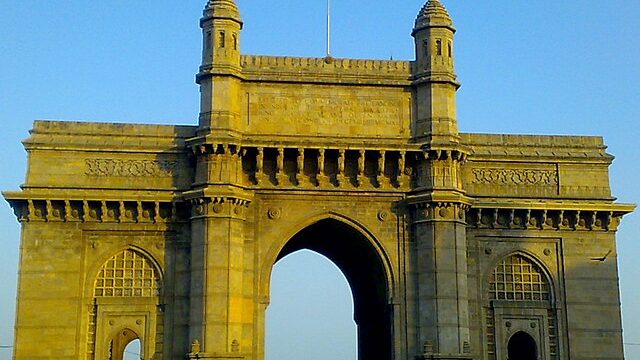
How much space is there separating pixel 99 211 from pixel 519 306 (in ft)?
52.8

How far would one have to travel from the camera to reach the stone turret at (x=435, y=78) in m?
36.3

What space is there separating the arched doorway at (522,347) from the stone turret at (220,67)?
13.6 metres

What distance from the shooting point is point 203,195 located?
3450cm

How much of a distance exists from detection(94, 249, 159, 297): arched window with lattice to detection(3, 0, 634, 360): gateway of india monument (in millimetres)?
54

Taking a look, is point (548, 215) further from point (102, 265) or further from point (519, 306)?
point (102, 265)

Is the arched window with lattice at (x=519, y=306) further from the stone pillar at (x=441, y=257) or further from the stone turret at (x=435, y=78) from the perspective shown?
the stone turret at (x=435, y=78)

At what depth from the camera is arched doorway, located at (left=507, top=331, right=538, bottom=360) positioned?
3669 cm

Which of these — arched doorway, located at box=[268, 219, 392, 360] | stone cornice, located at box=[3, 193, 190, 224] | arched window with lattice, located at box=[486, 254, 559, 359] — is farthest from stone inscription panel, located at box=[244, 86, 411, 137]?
arched window with lattice, located at box=[486, 254, 559, 359]

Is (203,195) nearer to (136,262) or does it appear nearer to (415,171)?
(136,262)

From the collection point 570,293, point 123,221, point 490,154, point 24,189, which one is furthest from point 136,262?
point 570,293

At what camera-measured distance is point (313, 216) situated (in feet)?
117

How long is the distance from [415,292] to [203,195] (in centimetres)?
852

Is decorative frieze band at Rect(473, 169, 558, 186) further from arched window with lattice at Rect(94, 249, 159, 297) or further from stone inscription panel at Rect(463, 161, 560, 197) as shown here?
arched window with lattice at Rect(94, 249, 159, 297)

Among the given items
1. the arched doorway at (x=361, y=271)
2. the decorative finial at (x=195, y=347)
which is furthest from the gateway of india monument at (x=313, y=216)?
the arched doorway at (x=361, y=271)
